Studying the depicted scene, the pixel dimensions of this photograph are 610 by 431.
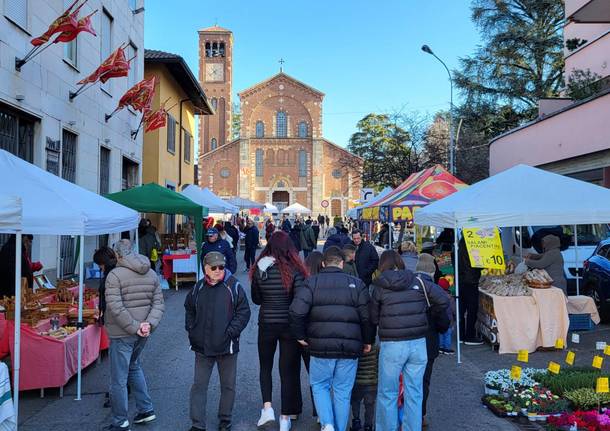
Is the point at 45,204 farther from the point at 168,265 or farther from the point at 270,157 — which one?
the point at 270,157

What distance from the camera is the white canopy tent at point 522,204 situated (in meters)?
7.46

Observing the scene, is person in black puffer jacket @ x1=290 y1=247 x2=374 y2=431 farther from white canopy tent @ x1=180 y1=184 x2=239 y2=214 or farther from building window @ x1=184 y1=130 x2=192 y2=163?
building window @ x1=184 y1=130 x2=192 y2=163

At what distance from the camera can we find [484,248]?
8305 millimetres

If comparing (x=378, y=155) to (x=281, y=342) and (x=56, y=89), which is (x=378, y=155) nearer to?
(x=56, y=89)

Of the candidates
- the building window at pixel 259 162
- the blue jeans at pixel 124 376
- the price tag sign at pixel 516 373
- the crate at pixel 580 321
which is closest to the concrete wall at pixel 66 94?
the blue jeans at pixel 124 376

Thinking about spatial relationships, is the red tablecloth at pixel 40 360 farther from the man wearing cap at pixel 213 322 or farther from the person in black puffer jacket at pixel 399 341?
the person in black puffer jacket at pixel 399 341

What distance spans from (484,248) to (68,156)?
10.1m

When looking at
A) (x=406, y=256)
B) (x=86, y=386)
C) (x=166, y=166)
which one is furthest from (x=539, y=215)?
(x=166, y=166)

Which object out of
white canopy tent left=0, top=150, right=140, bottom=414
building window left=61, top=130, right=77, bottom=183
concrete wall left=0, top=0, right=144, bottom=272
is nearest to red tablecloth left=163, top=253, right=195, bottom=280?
concrete wall left=0, top=0, right=144, bottom=272

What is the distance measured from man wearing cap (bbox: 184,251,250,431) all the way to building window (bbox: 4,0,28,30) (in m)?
7.80

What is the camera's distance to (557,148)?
1656 centimetres

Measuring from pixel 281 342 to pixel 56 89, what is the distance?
377 inches

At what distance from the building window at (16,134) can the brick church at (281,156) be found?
4731 cm

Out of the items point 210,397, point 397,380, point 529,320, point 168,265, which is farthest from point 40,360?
point 168,265
